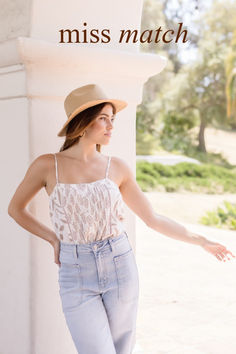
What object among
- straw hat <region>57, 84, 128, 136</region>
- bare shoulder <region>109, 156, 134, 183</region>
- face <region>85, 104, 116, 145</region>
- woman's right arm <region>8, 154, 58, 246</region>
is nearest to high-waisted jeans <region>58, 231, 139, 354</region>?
woman's right arm <region>8, 154, 58, 246</region>

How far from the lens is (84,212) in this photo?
7.70ft

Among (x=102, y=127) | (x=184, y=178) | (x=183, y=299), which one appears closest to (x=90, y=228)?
(x=102, y=127)

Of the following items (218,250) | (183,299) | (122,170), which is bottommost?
(183,299)

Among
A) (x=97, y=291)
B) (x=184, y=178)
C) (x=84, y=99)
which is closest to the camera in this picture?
(x=97, y=291)

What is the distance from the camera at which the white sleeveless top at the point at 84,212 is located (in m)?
2.33

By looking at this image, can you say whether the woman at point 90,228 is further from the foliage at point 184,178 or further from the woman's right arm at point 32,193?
the foliage at point 184,178

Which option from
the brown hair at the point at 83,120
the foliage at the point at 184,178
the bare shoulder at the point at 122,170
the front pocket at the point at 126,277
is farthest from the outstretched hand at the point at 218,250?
the foliage at the point at 184,178

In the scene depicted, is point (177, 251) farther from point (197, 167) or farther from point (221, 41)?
point (221, 41)

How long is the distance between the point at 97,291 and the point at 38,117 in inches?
43.3

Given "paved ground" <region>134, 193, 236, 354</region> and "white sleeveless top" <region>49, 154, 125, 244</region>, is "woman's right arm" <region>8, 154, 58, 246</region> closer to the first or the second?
"white sleeveless top" <region>49, 154, 125, 244</region>

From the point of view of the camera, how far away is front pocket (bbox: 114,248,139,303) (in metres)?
2.33

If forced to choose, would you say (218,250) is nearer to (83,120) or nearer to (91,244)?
(91,244)

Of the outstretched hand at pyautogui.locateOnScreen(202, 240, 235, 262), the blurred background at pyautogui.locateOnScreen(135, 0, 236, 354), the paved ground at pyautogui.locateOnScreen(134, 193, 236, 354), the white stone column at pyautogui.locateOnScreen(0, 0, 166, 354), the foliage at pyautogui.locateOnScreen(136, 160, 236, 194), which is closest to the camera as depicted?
the outstretched hand at pyautogui.locateOnScreen(202, 240, 235, 262)

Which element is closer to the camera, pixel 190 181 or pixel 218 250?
pixel 218 250
